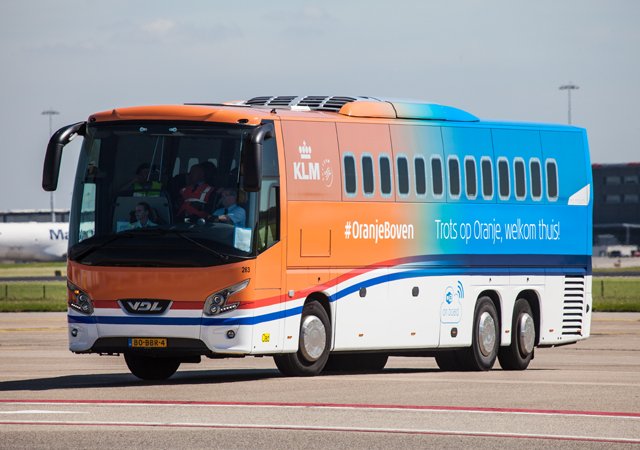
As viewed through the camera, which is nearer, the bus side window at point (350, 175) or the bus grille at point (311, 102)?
the bus side window at point (350, 175)

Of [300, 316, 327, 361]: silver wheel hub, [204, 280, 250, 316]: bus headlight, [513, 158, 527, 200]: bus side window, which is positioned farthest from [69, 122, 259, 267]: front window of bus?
[513, 158, 527, 200]: bus side window

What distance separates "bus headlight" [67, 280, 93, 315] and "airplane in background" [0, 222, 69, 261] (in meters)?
96.3

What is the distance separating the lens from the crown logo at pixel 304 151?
1666 centimetres

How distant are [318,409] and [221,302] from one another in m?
3.28

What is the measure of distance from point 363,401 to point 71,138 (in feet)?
18.7

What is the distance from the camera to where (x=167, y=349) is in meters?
15.2

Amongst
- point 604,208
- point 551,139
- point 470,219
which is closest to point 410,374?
point 470,219

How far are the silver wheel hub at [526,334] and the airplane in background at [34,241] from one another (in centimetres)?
9304

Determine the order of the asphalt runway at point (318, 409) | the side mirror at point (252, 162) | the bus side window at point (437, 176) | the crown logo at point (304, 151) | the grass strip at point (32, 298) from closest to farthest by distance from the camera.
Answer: the asphalt runway at point (318, 409) < the side mirror at point (252, 162) < the crown logo at point (304, 151) < the bus side window at point (437, 176) < the grass strip at point (32, 298)

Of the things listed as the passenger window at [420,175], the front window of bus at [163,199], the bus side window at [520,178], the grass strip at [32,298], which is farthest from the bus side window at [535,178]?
the grass strip at [32,298]

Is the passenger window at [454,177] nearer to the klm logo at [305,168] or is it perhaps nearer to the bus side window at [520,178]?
the bus side window at [520,178]

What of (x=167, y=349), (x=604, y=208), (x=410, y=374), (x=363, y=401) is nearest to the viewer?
(x=363, y=401)

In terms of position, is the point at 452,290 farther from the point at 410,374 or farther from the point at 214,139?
the point at 214,139

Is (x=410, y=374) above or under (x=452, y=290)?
under
